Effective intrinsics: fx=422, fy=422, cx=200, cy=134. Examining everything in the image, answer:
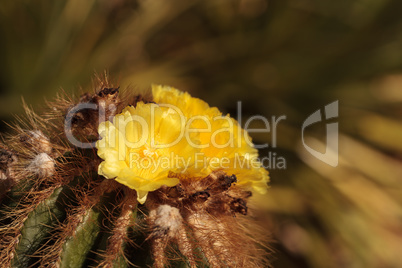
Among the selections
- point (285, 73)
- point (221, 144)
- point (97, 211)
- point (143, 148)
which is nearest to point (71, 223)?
point (97, 211)

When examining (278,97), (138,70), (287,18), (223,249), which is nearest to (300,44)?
(287,18)

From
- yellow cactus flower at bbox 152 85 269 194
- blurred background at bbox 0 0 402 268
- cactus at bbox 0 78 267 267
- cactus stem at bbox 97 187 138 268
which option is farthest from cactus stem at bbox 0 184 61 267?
blurred background at bbox 0 0 402 268

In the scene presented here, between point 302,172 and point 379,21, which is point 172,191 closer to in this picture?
point 302,172

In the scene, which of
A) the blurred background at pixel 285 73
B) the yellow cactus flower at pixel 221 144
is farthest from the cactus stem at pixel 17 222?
the blurred background at pixel 285 73

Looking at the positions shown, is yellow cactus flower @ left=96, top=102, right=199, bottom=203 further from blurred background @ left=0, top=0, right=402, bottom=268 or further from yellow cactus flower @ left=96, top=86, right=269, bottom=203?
blurred background @ left=0, top=0, right=402, bottom=268

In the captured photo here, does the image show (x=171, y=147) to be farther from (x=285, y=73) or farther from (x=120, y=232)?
(x=285, y=73)
